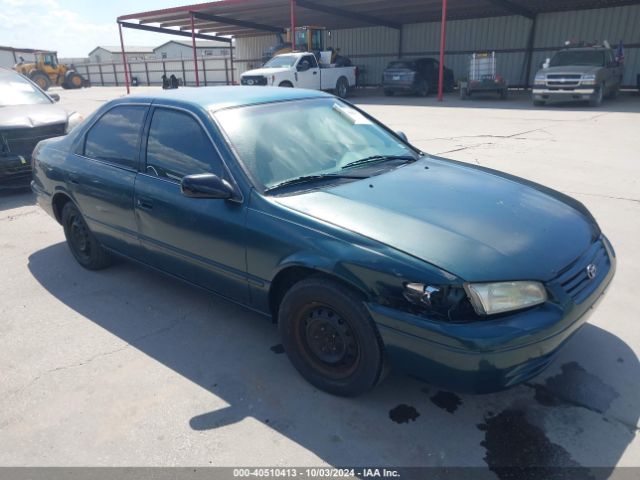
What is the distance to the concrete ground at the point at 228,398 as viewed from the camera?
232 centimetres

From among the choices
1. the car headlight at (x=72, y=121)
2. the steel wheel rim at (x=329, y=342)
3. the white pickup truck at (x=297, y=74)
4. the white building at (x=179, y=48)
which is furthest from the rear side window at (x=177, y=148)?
the white building at (x=179, y=48)

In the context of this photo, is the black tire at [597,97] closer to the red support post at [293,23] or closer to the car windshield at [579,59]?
the car windshield at [579,59]

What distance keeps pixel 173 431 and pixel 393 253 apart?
1.45 metres

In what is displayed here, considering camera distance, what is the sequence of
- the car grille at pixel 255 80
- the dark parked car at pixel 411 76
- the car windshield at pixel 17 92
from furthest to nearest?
the dark parked car at pixel 411 76, the car grille at pixel 255 80, the car windshield at pixel 17 92

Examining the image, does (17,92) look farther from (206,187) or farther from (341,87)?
(341,87)

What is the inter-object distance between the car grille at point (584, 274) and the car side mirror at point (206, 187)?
1831mm

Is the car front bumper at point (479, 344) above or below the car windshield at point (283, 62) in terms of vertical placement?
below

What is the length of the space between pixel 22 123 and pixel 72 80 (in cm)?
3565

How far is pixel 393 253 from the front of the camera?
7.52ft

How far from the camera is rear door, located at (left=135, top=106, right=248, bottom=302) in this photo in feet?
9.66

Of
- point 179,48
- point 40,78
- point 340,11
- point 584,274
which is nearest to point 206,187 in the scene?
point 584,274

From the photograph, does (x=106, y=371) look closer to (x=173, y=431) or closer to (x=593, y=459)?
(x=173, y=431)

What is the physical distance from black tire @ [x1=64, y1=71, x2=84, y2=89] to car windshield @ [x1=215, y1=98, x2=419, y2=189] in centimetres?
4024

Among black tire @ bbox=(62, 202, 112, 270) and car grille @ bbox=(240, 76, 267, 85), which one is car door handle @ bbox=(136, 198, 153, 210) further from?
car grille @ bbox=(240, 76, 267, 85)
